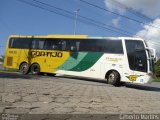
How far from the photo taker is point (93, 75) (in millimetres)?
20281

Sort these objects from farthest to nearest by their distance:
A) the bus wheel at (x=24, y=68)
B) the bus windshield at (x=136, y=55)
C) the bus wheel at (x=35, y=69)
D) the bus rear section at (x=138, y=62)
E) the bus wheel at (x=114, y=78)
Result: 1. the bus wheel at (x=24, y=68)
2. the bus wheel at (x=35, y=69)
3. the bus wheel at (x=114, y=78)
4. the bus windshield at (x=136, y=55)
5. the bus rear section at (x=138, y=62)

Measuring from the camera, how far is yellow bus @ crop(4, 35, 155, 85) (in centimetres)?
1859

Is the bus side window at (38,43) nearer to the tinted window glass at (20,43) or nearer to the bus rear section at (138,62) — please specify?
the tinted window glass at (20,43)

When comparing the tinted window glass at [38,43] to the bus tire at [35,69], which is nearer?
the tinted window glass at [38,43]

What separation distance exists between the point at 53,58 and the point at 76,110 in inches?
627

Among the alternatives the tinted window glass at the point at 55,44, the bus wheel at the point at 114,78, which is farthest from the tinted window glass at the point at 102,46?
the tinted window glass at the point at 55,44

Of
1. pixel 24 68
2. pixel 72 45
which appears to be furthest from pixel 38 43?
pixel 72 45

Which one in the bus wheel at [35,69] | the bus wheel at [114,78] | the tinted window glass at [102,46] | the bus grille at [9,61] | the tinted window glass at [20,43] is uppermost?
the tinted window glass at [20,43]

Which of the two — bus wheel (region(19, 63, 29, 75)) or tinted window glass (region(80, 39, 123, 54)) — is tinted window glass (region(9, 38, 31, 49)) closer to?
bus wheel (region(19, 63, 29, 75))

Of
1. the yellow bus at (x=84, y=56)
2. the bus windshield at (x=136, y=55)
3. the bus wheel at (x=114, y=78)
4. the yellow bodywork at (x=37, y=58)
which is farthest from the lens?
the yellow bodywork at (x=37, y=58)

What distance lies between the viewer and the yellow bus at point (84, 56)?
61.0 ft

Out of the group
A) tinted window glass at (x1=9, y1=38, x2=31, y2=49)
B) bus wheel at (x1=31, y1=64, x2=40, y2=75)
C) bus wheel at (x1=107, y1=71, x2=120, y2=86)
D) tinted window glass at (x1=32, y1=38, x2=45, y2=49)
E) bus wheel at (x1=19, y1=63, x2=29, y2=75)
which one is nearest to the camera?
bus wheel at (x1=107, y1=71, x2=120, y2=86)

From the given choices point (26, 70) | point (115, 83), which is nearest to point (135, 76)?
point (115, 83)

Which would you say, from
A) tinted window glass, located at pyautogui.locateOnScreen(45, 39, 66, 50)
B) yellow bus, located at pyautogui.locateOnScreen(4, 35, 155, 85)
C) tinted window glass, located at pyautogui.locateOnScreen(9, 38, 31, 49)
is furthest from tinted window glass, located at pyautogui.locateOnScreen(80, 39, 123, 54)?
tinted window glass, located at pyautogui.locateOnScreen(9, 38, 31, 49)
